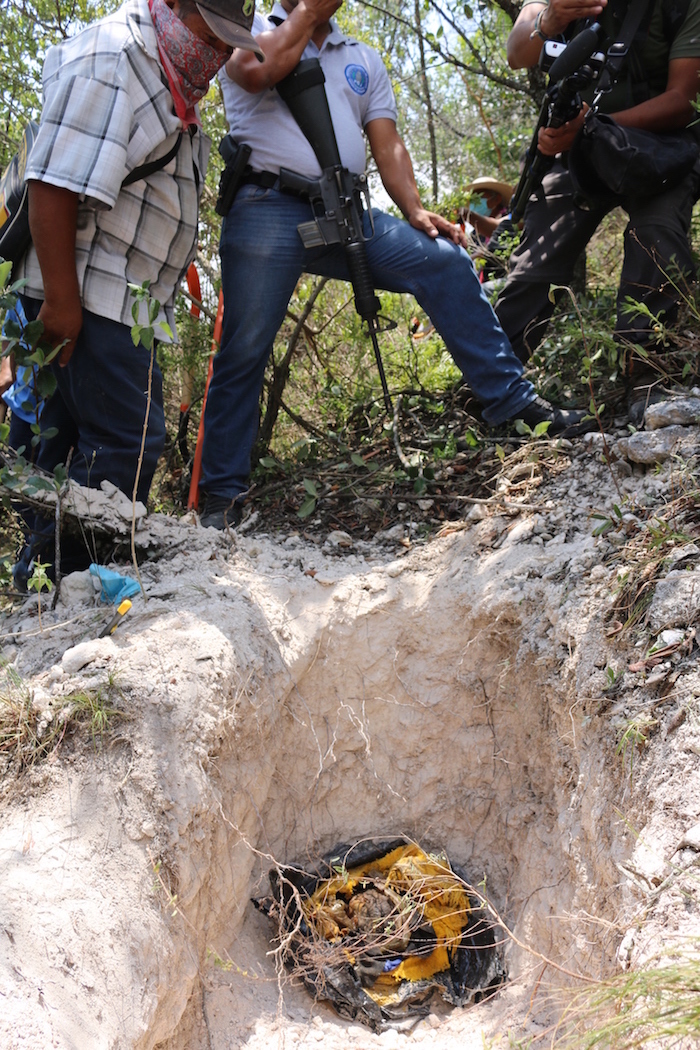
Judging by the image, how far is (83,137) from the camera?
2.24 metres

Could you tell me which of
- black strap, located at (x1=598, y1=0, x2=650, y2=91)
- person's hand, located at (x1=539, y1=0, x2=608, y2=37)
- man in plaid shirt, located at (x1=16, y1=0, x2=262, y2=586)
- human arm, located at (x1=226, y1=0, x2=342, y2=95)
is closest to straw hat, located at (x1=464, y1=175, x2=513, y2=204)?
person's hand, located at (x1=539, y1=0, x2=608, y2=37)

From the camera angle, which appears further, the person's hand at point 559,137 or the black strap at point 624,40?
the person's hand at point 559,137

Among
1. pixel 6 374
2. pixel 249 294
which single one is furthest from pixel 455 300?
pixel 6 374

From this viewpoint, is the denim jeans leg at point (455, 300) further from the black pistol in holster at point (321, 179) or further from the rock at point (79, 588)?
the rock at point (79, 588)

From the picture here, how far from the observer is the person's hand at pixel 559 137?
9.57ft

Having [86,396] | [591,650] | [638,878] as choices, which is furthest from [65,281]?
[638,878]

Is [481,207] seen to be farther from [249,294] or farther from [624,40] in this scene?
[249,294]

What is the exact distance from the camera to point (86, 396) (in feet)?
8.18

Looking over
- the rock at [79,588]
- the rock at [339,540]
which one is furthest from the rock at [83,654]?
the rock at [339,540]

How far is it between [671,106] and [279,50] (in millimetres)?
1347

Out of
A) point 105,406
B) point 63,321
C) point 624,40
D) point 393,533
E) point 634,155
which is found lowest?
point 393,533

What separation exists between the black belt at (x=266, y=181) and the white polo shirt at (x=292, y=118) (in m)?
0.02

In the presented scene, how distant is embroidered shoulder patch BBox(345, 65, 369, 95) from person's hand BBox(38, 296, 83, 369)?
1.33 metres

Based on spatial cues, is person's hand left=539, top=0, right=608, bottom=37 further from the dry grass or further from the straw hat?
the dry grass
